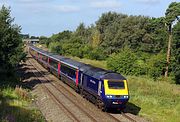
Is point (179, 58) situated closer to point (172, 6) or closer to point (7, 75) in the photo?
Result: point (172, 6)

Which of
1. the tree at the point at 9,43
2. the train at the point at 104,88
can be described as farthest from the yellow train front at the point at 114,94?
the tree at the point at 9,43

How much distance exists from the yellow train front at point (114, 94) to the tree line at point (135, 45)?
106ft

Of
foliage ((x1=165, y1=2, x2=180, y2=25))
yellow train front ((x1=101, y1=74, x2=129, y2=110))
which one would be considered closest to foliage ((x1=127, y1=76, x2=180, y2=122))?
yellow train front ((x1=101, y1=74, x2=129, y2=110))

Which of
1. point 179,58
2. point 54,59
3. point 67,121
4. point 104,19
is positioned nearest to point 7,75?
point 54,59

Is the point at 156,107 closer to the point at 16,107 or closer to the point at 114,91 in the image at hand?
the point at 114,91

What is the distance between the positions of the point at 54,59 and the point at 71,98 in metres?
19.9

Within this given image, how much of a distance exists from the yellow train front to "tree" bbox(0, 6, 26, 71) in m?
15.6

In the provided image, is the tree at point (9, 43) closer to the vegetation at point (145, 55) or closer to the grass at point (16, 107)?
the grass at point (16, 107)

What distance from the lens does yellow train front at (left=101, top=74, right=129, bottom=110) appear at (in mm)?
25062

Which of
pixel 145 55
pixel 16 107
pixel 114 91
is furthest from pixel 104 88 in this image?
pixel 145 55

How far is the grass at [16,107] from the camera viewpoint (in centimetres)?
2091

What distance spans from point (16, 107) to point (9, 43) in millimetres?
15345

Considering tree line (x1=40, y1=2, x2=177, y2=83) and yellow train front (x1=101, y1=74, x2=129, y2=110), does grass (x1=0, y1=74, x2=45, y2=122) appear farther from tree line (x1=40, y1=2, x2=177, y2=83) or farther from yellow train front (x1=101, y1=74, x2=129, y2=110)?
tree line (x1=40, y1=2, x2=177, y2=83)

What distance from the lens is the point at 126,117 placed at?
24281 millimetres
